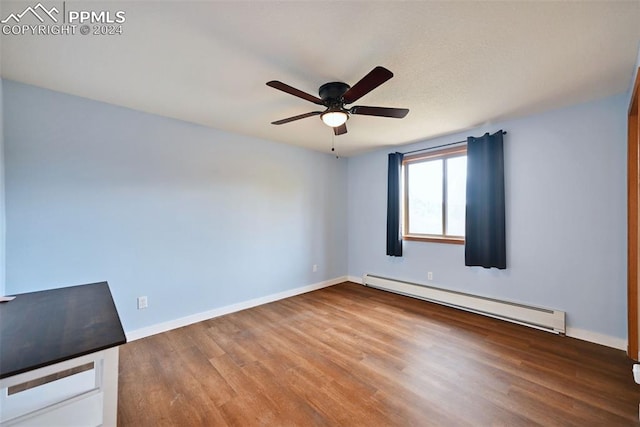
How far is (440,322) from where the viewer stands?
2953 millimetres

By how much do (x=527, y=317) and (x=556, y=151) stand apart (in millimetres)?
1858

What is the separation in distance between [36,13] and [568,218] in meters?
4.57

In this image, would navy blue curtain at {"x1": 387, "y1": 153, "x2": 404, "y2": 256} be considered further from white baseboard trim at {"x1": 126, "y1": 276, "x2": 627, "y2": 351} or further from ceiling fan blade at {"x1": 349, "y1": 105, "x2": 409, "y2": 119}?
ceiling fan blade at {"x1": 349, "y1": 105, "x2": 409, "y2": 119}

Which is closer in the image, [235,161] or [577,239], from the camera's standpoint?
[577,239]

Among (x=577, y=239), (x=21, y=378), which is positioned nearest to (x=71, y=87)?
(x=21, y=378)

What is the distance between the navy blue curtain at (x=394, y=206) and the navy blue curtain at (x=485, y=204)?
1002mm

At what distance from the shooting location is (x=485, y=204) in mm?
→ 3088

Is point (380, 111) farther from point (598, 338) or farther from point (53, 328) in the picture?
point (598, 338)

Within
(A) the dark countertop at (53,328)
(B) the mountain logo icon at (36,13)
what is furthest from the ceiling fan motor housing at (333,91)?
(A) the dark countertop at (53,328)

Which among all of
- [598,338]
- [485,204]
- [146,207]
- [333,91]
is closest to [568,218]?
[485,204]

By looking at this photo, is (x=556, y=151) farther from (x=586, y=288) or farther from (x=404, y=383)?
(x=404, y=383)

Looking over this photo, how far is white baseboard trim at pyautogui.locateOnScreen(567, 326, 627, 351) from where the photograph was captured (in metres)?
2.32

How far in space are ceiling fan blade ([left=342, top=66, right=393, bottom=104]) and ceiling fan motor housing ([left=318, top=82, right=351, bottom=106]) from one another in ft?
0.35

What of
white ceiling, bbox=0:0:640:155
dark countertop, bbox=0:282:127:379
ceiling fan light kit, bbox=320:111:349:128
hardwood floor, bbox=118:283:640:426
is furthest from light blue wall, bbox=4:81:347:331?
ceiling fan light kit, bbox=320:111:349:128
